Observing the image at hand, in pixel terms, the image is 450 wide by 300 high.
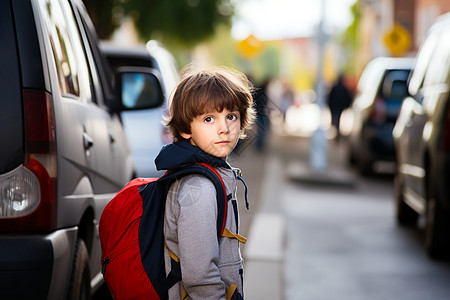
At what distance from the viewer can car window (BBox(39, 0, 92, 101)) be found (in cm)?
354

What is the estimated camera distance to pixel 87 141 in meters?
3.85

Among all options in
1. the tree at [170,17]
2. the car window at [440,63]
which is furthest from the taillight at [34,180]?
the tree at [170,17]

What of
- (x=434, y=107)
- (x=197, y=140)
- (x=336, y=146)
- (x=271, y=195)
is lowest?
(x=336, y=146)

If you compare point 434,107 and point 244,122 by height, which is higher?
point 244,122

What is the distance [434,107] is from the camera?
7.53m

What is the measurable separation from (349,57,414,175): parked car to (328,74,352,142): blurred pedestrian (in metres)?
7.72

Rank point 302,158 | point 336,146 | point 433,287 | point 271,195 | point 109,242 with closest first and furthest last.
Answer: point 109,242 → point 433,287 → point 271,195 → point 302,158 → point 336,146

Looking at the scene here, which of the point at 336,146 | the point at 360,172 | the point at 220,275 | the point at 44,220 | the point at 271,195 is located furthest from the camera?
the point at 336,146

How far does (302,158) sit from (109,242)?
57.3ft

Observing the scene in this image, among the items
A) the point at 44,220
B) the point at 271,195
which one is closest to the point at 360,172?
the point at 271,195

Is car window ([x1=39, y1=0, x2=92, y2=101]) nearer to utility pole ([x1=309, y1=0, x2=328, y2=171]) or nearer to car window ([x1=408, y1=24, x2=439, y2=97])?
car window ([x1=408, y1=24, x2=439, y2=97])

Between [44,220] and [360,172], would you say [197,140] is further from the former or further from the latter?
[360,172]

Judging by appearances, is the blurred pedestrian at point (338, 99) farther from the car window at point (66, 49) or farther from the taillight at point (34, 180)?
the taillight at point (34, 180)

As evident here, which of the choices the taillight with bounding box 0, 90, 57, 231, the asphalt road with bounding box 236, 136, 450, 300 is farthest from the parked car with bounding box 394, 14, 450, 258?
the taillight with bounding box 0, 90, 57, 231
